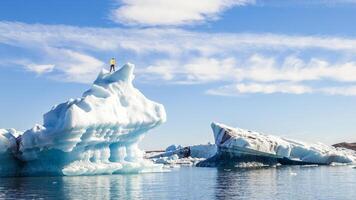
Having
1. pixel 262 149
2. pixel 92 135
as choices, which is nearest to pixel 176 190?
pixel 92 135

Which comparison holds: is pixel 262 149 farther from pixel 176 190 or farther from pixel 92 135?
pixel 176 190

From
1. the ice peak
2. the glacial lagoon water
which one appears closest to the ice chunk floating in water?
the ice peak

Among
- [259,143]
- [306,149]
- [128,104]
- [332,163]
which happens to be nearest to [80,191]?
[128,104]

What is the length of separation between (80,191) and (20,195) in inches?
129

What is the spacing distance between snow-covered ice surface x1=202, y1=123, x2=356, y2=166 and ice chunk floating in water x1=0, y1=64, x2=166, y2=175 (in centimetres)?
1588

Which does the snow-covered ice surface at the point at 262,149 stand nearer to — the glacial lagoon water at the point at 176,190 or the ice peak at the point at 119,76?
the ice peak at the point at 119,76

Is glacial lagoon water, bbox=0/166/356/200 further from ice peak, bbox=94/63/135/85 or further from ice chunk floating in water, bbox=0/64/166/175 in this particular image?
ice peak, bbox=94/63/135/85

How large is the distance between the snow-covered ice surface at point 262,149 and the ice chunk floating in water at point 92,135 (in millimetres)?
15877

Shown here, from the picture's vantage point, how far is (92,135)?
125 ft

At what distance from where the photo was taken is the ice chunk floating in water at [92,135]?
3681 cm

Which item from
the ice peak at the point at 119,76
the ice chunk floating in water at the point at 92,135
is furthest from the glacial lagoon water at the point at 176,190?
the ice peak at the point at 119,76

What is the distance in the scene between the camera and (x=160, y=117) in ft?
139

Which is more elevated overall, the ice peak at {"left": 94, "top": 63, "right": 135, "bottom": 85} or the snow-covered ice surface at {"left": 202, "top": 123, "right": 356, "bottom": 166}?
the ice peak at {"left": 94, "top": 63, "right": 135, "bottom": 85}

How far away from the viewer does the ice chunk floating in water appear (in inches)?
1449
